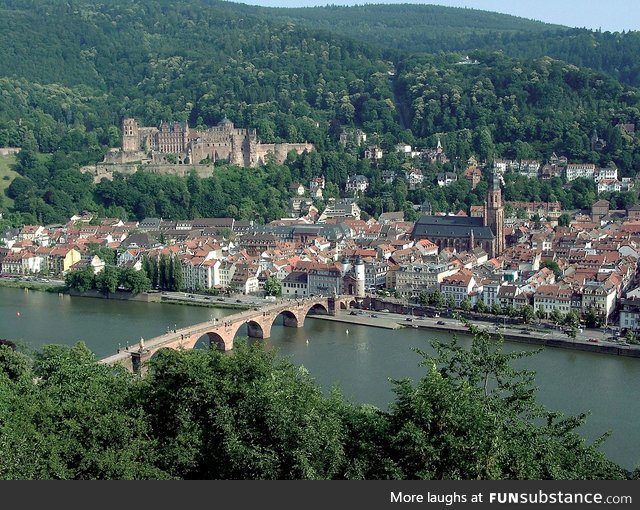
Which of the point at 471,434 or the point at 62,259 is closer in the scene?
the point at 471,434

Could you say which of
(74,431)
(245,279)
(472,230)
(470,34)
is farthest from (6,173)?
(470,34)

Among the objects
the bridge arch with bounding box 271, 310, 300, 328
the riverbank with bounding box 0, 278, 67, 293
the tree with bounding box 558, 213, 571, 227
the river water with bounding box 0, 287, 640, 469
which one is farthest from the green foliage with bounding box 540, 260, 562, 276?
the riverbank with bounding box 0, 278, 67, 293

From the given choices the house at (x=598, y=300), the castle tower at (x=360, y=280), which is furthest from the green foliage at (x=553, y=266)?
the castle tower at (x=360, y=280)

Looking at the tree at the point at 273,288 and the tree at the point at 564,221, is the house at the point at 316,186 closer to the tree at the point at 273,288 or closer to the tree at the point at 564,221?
the tree at the point at 564,221

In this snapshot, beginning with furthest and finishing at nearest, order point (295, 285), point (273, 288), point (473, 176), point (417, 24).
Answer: point (417, 24) < point (473, 176) < point (295, 285) < point (273, 288)

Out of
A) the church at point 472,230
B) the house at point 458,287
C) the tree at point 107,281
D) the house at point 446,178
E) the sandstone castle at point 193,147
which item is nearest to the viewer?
the house at point 458,287

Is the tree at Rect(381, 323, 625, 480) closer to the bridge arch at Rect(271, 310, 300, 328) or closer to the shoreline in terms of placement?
the shoreline

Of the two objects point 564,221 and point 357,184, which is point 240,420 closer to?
point 564,221
